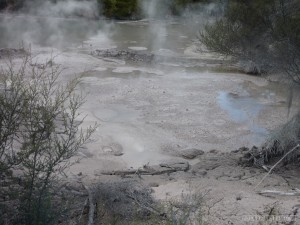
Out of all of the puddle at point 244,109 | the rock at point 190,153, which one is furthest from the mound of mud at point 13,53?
the rock at point 190,153

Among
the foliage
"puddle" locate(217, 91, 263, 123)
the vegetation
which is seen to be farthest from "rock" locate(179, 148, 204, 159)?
"puddle" locate(217, 91, 263, 123)

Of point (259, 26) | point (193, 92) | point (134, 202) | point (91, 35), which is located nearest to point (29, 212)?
point (134, 202)

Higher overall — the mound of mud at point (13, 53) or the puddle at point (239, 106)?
the mound of mud at point (13, 53)

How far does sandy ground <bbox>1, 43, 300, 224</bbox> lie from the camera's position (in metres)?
6.98

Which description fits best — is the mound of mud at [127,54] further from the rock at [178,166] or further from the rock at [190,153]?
the rock at [178,166]

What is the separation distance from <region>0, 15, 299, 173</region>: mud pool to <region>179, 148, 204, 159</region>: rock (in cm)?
21

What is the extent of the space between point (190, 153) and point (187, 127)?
1.59 metres

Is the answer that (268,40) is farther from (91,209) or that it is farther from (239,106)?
(91,209)

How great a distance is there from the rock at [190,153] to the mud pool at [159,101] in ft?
0.69

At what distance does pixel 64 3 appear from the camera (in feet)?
105

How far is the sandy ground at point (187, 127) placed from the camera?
6.98 metres

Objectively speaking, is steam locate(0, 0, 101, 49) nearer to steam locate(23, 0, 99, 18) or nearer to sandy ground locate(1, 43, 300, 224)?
steam locate(23, 0, 99, 18)

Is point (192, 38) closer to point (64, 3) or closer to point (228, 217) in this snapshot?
point (64, 3)

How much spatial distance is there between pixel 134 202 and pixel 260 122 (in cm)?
587
